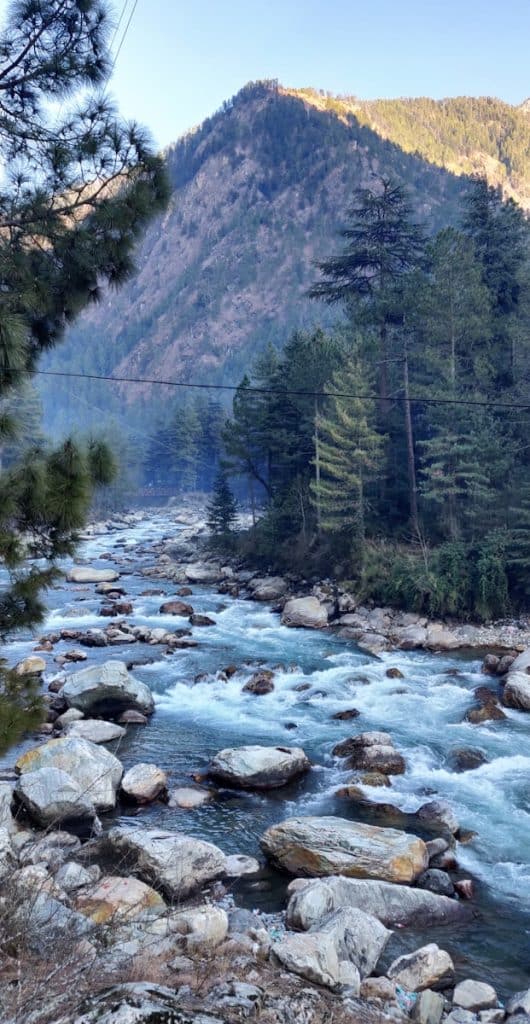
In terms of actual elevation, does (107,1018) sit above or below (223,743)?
above

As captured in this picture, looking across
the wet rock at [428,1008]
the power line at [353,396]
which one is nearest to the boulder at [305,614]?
the power line at [353,396]

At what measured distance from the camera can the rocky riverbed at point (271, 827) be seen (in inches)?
181

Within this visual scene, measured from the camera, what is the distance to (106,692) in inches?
492

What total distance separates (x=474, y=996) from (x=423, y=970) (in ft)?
1.44

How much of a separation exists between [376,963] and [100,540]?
34.7 metres

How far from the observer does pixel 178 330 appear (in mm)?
120375

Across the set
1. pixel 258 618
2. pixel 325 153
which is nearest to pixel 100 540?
pixel 258 618

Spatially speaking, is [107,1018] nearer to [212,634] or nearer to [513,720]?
[513,720]

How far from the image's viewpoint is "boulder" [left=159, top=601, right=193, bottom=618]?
21.2 metres

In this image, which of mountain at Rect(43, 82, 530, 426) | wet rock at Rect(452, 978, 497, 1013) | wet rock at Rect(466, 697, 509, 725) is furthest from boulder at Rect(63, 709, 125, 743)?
mountain at Rect(43, 82, 530, 426)

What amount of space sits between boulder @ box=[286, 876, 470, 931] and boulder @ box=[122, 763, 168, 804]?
2.99m

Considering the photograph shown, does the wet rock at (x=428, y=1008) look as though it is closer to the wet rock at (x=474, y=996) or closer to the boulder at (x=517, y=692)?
the wet rock at (x=474, y=996)

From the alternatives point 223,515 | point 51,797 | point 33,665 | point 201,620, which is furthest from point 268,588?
point 51,797

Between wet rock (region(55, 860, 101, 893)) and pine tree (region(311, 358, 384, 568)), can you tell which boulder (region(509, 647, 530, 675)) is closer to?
pine tree (region(311, 358, 384, 568))
